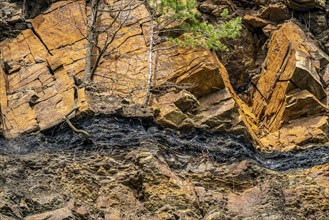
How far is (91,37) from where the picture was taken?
1820 centimetres

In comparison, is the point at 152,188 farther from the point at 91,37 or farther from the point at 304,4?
the point at 304,4

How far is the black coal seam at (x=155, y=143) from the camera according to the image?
15383 millimetres

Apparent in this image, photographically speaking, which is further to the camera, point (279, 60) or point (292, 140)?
point (279, 60)

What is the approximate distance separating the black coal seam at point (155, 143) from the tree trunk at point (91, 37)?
181 cm

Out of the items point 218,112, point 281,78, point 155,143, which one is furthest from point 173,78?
point 155,143

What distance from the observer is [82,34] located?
18312mm

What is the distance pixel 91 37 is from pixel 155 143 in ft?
13.2

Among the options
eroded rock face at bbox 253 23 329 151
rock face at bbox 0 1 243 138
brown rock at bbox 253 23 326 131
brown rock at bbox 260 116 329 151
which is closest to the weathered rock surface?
brown rock at bbox 260 116 329 151

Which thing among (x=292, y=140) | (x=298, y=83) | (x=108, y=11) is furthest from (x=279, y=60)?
(x=108, y=11)

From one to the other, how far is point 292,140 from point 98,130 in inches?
165

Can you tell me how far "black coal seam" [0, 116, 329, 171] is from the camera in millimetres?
15383

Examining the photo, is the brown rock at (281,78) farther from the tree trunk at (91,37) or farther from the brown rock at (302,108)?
the tree trunk at (91,37)

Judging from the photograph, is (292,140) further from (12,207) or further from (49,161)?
(12,207)

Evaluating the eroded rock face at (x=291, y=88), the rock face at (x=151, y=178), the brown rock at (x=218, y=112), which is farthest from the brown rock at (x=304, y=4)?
the rock face at (x=151, y=178)
